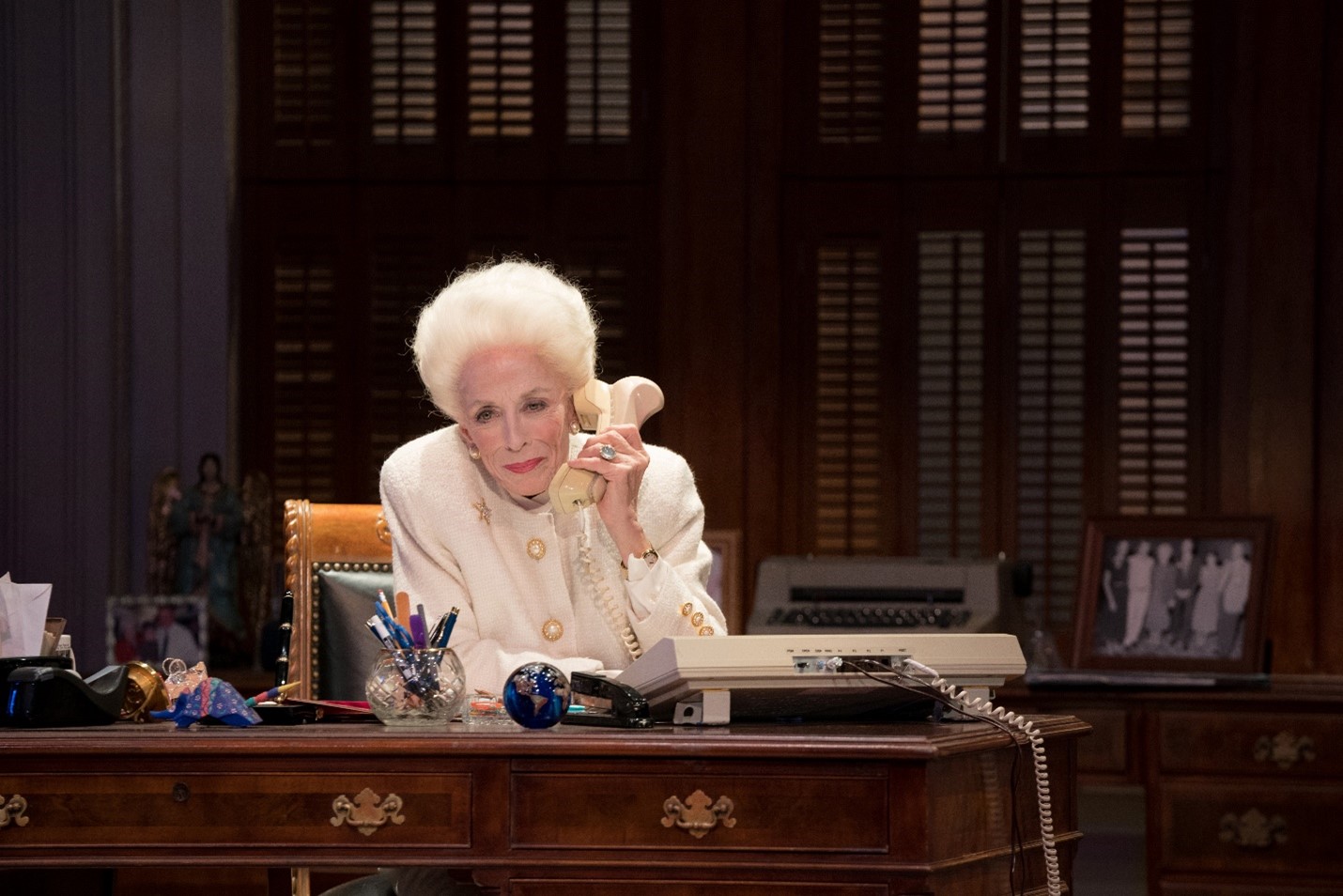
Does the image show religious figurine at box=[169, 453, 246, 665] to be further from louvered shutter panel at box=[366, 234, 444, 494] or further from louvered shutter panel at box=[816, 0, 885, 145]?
louvered shutter panel at box=[816, 0, 885, 145]

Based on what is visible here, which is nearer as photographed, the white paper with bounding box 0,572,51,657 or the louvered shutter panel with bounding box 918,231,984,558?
the white paper with bounding box 0,572,51,657

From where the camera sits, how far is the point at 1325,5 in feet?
15.5

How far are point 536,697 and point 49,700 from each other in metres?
0.58

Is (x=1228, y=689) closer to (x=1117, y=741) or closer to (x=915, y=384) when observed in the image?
(x=1117, y=741)

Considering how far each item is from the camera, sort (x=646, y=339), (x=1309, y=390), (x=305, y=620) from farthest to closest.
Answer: (x=646, y=339)
(x=1309, y=390)
(x=305, y=620)

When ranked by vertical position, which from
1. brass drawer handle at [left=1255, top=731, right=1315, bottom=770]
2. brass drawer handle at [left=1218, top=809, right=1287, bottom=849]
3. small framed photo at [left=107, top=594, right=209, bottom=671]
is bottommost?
brass drawer handle at [left=1218, top=809, right=1287, bottom=849]

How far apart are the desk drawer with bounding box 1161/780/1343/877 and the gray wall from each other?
9.36 ft

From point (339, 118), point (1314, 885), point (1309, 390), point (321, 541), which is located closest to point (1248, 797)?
point (1314, 885)

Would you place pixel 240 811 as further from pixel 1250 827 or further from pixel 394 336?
pixel 394 336

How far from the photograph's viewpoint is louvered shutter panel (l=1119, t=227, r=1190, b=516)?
484 centimetres

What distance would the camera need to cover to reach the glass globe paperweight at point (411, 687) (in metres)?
1.98

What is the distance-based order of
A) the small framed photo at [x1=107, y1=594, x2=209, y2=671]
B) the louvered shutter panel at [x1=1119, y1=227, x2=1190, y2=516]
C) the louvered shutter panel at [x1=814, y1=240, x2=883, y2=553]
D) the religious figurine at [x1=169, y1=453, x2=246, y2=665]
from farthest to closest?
the louvered shutter panel at [x1=814, y1=240, x2=883, y2=553]
the louvered shutter panel at [x1=1119, y1=227, x2=1190, y2=516]
the religious figurine at [x1=169, y1=453, x2=246, y2=665]
the small framed photo at [x1=107, y1=594, x2=209, y2=671]

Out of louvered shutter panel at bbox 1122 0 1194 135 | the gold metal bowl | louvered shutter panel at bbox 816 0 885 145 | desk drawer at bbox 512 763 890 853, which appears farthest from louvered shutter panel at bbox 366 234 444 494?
desk drawer at bbox 512 763 890 853

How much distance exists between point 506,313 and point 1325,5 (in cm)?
325
